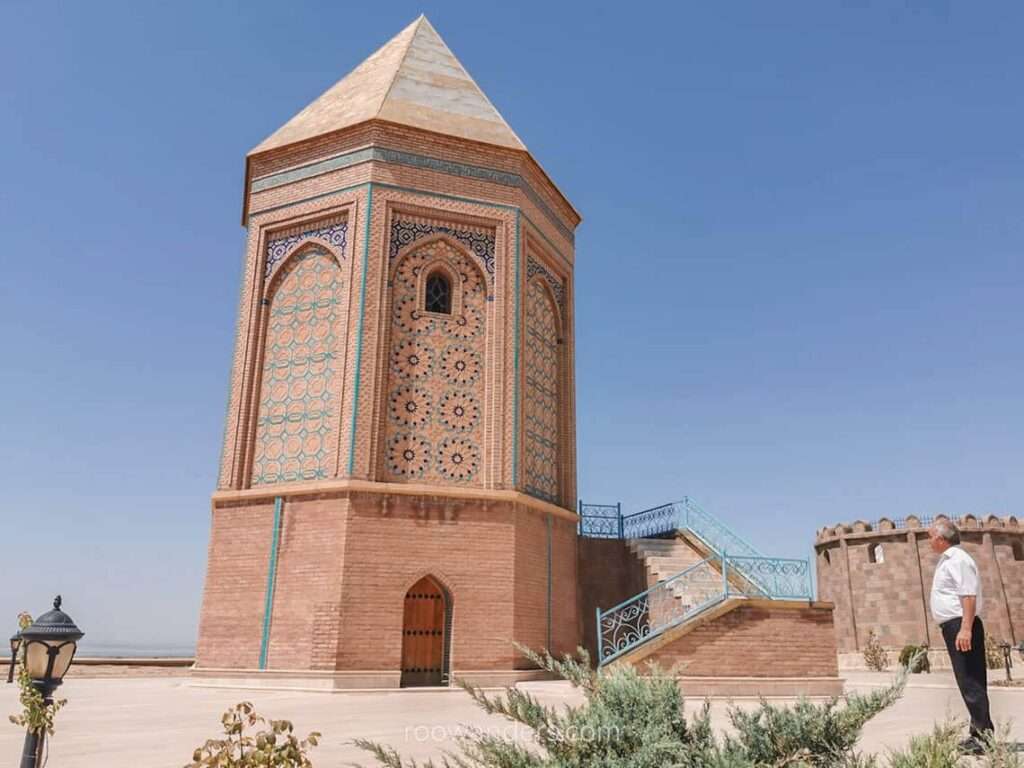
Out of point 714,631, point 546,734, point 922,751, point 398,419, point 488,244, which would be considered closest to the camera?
point 922,751

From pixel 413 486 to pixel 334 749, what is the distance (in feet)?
20.6

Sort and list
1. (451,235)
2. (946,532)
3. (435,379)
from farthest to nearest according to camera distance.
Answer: (451,235)
(435,379)
(946,532)

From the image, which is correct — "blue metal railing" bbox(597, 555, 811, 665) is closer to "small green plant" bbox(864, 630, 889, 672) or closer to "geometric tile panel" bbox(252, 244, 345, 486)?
Result: "geometric tile panel" bbox(252, 244, 345, 486)

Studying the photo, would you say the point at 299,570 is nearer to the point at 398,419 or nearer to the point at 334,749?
the point at 398,419

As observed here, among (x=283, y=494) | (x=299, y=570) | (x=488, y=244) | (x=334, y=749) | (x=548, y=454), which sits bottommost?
(x=334, y=749)

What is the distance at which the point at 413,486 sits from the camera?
11422 mm

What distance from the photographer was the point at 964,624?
4.68 meters

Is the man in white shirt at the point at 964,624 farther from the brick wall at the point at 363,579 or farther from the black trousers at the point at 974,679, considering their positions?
the brick wall at the point at 363,579

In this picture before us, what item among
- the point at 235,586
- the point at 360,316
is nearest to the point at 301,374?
the point at 360,316

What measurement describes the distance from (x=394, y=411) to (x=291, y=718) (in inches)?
209

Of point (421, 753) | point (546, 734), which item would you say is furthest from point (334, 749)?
point (546, 734)

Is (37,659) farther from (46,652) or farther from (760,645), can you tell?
(760,645)

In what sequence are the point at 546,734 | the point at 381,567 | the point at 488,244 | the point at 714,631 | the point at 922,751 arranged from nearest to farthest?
the point at 922,751, the point at 546,734, the point at 714,631, the point at 381,567, the point at 488,244

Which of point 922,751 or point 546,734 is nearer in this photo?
point 922,751
